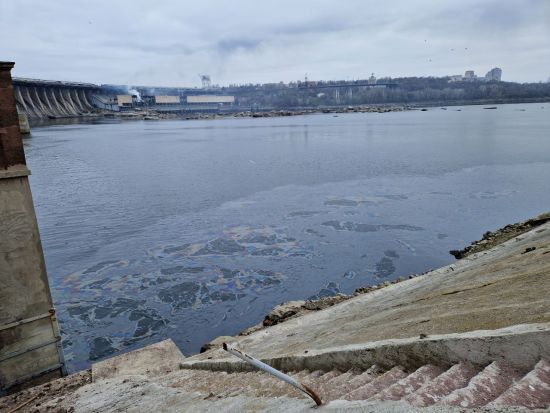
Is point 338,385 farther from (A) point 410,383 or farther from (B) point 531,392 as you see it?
(B) point 531,392

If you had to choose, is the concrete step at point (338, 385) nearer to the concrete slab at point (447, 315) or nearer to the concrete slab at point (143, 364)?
the concrete slab at point (447, 315)

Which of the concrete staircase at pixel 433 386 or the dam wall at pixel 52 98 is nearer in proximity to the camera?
the concrete staircase at pixel 433 386

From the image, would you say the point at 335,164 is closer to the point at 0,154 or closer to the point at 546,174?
the point at 546,174

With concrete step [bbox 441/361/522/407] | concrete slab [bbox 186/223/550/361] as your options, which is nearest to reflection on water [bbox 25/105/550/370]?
concrete slab [bbox 186/223/550/361]

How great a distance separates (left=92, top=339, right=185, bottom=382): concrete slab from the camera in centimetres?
773

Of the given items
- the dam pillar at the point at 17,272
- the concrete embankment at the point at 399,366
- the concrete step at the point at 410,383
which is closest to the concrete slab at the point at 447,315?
the concrete embankment at the point at 399,366

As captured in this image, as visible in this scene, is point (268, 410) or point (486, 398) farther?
point (268, 410)

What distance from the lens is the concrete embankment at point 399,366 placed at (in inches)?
125

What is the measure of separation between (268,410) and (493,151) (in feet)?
146

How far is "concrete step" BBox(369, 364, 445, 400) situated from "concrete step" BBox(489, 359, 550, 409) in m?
0.69

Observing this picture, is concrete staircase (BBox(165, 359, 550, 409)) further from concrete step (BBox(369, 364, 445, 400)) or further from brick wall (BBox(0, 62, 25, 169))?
brick wall (BBox(0, 62, 25, 169))

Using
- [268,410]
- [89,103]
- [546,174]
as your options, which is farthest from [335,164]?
[89,103]

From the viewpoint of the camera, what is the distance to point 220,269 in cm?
1500

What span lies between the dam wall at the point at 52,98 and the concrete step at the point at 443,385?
378 ft
